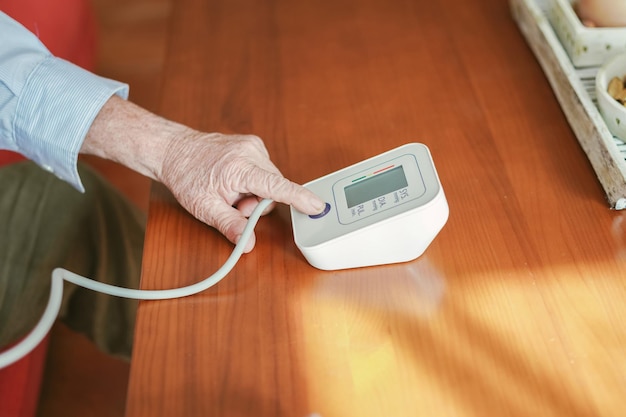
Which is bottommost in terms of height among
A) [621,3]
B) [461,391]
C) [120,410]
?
[120,410]

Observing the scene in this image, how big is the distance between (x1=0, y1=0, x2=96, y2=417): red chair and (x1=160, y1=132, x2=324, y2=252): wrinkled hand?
42 cm

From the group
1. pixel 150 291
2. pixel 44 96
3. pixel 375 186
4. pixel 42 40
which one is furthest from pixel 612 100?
pixel 42 40

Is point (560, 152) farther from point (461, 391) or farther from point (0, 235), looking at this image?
point (0, 235)

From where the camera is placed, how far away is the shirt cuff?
30.7 inches

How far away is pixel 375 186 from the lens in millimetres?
688

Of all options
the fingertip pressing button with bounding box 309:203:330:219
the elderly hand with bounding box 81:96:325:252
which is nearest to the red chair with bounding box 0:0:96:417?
the elderly hand with bounding box 81:96:325:252

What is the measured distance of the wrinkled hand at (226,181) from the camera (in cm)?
70

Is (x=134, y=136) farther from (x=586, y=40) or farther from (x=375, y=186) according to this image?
(x=586, y=40)

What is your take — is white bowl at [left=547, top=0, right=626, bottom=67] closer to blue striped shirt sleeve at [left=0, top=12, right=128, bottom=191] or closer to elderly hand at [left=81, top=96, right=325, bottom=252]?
elderly hand at [left=81, top=96, right=325, bottom=252]

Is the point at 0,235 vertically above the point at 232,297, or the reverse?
the point at 232,297

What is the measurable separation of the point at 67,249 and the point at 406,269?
2.21ft

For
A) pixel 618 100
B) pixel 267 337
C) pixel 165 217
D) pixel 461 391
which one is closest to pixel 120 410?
pixel 165 217

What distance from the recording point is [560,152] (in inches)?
31.0

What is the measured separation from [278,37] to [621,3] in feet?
1.58
